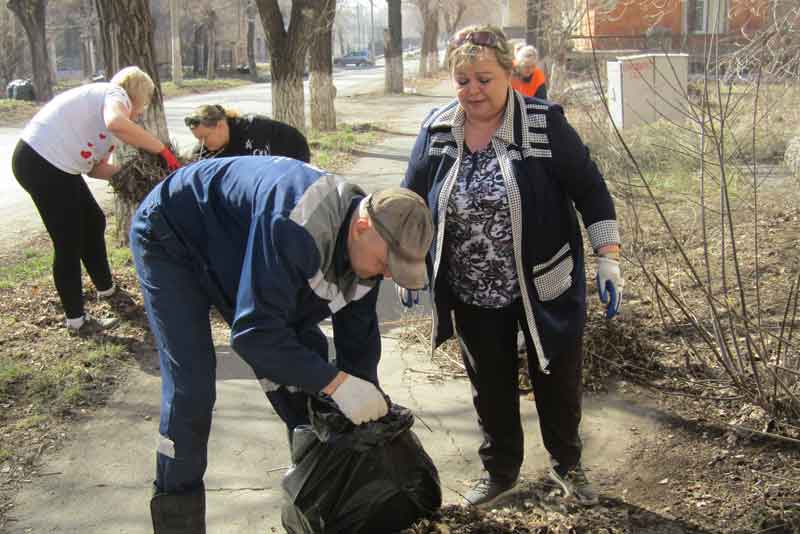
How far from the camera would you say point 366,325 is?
2.55 metres

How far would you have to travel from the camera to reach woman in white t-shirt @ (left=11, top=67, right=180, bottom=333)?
4.39 m

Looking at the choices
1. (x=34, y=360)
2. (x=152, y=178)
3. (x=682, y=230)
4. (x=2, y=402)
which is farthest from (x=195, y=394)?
(x=682, y=230)

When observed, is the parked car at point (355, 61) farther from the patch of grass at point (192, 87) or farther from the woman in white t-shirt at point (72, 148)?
the woman in white t-shirt at point (72, 148)

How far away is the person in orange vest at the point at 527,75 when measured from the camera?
23.3 ft

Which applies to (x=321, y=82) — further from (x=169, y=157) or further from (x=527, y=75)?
(x=169, y=157)

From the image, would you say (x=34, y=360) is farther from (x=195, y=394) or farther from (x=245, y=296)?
(x=245, y=296)

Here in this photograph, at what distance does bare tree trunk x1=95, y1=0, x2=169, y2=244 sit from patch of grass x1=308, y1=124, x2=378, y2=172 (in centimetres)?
459

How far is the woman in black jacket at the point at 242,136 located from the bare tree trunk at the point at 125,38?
2035 millimetres

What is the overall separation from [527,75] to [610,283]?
4.77 m

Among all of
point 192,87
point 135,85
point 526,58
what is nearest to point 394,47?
point 192,87

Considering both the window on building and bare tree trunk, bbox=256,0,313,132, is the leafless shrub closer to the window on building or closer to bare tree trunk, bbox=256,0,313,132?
the window on building

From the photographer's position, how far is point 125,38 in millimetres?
6547

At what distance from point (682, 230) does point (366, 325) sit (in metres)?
4.57

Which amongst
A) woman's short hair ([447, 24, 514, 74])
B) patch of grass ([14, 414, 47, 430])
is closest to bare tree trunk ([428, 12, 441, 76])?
patch of grass ([14, 414, 47, 430])
